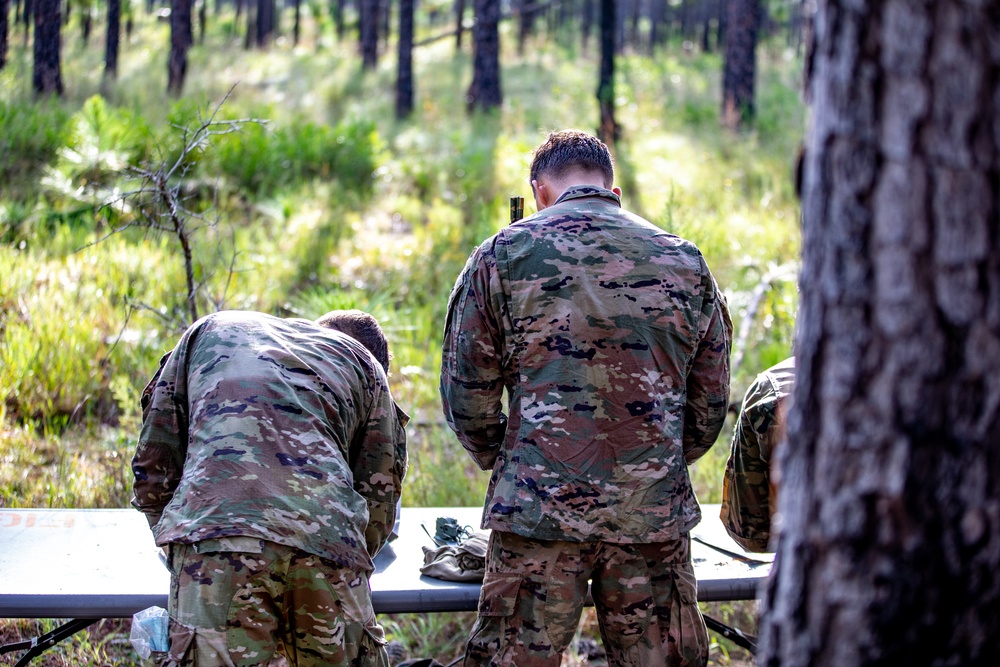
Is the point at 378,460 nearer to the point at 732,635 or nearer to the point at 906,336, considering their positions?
the point at 732,635

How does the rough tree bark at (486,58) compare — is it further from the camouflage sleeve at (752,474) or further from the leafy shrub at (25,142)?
the camouflage sleeve at (752,474)

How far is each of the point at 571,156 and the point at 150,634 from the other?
2.00 m

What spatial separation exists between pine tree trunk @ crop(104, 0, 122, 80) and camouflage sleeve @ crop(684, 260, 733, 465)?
37.3ft

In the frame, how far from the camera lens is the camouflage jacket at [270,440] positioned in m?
2.56

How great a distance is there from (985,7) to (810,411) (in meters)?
0.67

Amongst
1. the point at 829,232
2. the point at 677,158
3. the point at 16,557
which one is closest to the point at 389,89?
the point at 677,158

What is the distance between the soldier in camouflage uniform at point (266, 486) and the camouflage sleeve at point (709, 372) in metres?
1.03

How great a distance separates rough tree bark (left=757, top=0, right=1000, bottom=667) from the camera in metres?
1.37

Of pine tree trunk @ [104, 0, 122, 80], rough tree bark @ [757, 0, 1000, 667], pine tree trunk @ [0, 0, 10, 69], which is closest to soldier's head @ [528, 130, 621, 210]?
rough tree bark @ [757, 0, 1000, 667]

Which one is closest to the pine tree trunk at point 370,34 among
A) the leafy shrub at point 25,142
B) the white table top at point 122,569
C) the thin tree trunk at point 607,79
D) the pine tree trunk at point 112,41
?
the pine tree trunk at point 112,41

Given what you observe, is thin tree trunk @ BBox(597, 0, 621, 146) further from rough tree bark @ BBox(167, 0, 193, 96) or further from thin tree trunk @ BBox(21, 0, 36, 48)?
thin tree trunk @ BBox(21, 0, 36, 48)

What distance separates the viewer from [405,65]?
613 inches

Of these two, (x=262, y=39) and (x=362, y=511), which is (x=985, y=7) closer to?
(x=362, y=511)

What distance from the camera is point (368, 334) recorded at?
3268mm
